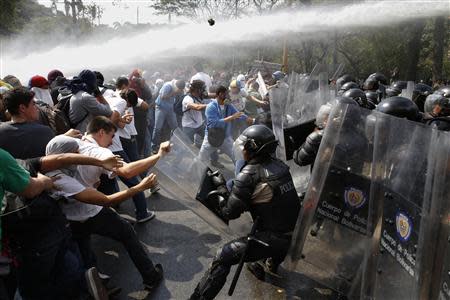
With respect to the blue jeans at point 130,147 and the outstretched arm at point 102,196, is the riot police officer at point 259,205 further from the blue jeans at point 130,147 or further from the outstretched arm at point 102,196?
the blue jeans at point 130,147

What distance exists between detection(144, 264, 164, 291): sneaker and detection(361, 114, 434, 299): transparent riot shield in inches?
73.3

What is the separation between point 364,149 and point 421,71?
106 ft

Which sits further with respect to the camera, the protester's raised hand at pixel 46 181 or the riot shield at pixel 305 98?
the riot shield at pixel 305 98

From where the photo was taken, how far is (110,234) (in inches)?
134

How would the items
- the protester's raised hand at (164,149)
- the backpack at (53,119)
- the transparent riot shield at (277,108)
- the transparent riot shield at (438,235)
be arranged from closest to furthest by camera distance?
the transparent riot shield at (438,235) → the protester's raised hand at (164,149) → the backpack at (53,119) → the transparent riot shield at (277,108)

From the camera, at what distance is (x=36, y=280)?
2.80m

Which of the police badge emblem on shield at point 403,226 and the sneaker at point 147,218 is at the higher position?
the police badge emblem on shield at point 403,226

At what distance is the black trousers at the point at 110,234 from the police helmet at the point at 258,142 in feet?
4.17

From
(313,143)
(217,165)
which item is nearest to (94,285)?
(313,143)

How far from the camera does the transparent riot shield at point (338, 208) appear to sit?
2.88m

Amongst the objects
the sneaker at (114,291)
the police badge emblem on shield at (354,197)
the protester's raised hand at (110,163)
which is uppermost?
the protester's raised hand at (110,163)

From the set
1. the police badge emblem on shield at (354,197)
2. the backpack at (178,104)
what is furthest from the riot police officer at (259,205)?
the backpack at (178,104)

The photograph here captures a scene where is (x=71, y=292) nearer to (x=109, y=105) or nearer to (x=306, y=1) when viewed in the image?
(x=109, y=105)

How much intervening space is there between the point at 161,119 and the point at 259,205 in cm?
513
